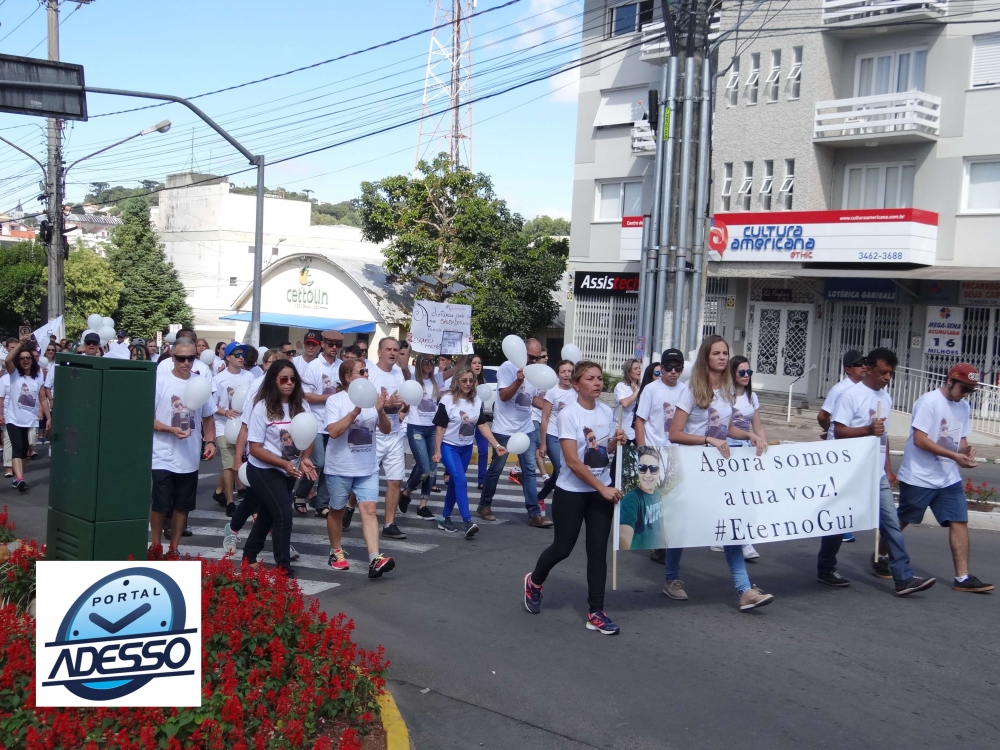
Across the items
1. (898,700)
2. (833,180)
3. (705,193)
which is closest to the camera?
(898,700)

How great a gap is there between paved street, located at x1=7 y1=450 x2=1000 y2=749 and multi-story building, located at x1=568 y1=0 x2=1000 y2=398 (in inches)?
606

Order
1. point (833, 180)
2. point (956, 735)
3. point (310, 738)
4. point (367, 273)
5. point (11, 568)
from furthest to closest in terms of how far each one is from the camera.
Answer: point (367, 273)
point (833, 180)
point (11, 568)
point (956, 735)
point (310, 738)

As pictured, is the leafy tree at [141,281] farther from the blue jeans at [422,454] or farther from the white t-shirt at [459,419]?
the white t-shirt at [459,419]

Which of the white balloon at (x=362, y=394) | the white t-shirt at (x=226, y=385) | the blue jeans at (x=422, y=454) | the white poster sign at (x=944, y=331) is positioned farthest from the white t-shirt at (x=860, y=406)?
the white poster sign at (x=944, y=331)

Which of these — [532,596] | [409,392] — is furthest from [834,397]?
[409,392]

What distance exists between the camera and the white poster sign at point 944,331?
2330 centimetres

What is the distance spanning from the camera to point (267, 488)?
25.3 ft

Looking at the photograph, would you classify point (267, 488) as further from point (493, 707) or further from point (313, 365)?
point (313, 365)

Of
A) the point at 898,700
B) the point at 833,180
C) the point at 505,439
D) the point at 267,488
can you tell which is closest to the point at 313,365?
the point at 505,439

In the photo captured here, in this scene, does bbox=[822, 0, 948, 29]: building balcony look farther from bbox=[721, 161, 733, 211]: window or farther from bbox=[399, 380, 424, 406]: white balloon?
bbox=[399, 380, 424, 406]: white balloon

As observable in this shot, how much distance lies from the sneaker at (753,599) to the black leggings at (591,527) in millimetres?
1184

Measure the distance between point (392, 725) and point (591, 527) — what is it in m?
2.30

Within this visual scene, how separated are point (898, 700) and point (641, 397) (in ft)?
12.3

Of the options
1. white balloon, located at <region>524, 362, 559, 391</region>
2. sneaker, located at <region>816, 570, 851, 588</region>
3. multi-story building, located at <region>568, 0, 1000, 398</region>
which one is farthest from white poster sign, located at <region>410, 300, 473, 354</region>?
sneaker, located at <region>816, 570, 851, 588</region>
